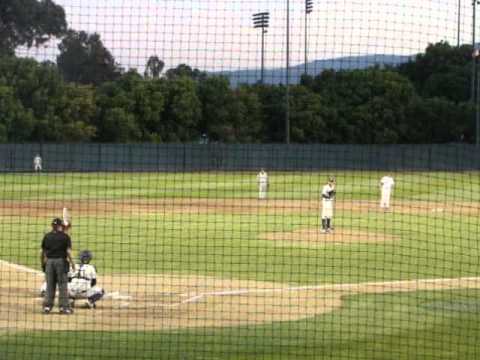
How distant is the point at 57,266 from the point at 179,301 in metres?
2.33

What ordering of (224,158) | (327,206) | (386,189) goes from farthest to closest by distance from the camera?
1. (224,158)
2. (386,189)
3. (327,206)

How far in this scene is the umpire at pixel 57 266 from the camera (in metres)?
15.1

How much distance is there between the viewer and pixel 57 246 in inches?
595

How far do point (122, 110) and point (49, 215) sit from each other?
7.09m

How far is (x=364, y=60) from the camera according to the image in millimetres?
13203

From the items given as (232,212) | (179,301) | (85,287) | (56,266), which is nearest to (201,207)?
(232,212)

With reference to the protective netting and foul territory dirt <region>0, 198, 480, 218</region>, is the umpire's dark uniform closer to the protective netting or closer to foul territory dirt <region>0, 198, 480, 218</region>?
the protective netting

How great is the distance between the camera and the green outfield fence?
140 feet

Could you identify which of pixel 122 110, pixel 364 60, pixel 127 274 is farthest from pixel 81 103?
pixel 364 60

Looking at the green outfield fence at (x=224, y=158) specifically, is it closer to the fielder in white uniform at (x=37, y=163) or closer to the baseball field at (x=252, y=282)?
the fielder in white uniform at (x=37, y=163)

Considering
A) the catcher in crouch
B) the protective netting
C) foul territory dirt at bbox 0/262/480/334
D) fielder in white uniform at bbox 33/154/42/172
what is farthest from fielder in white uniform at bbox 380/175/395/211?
the catcher in crouch

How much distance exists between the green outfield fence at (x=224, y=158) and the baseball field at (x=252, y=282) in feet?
8.42

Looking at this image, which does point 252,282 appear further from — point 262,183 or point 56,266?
point 262,183

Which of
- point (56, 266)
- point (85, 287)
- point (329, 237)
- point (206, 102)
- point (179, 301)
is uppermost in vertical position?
point (206, 102)
